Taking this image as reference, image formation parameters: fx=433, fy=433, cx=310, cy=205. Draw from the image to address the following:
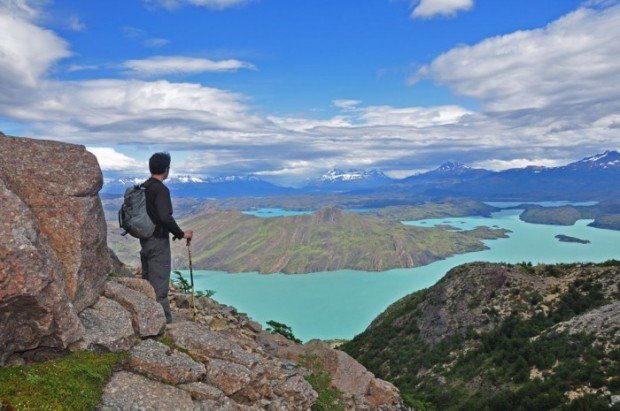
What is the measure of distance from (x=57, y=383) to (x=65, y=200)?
5.59 meters

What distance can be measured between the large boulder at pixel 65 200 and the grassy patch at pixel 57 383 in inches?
75.7

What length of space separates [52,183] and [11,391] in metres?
6.23

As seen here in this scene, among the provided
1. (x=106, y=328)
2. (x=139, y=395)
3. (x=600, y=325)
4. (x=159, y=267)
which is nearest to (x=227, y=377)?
(x=139, y=395)

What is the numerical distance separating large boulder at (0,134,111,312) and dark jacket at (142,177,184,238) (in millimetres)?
1580

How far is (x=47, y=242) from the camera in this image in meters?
11.9

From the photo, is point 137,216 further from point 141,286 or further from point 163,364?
point 163,364

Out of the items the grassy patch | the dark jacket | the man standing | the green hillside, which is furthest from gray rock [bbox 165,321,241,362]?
the green hillside

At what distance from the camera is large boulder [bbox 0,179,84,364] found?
9844 mm

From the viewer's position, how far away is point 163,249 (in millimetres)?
15227

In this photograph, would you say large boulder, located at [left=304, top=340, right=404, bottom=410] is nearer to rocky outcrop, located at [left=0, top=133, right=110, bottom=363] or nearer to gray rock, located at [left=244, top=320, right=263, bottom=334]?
gray rock, located at [left=244, top=320, right=263, bottom=334]

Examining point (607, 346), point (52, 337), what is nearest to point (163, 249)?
point (52, 337)

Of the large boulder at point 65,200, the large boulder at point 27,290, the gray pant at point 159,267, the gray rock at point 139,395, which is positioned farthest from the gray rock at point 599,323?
the large boulder at point 27,290

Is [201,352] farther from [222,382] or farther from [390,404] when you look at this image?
[390,404]

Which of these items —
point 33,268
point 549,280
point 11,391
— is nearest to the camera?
point 11,391
